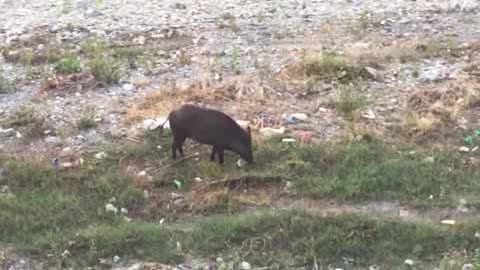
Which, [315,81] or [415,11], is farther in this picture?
[415,11]

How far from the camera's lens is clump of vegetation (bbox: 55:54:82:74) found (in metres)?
10.7

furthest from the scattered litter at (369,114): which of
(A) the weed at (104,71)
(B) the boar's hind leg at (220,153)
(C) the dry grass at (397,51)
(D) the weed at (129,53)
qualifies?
(D) the weed at (129,53)

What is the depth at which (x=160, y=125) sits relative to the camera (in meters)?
9.14

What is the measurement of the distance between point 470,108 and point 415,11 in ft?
11.6

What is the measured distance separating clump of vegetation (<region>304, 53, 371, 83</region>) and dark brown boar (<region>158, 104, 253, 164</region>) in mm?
1959

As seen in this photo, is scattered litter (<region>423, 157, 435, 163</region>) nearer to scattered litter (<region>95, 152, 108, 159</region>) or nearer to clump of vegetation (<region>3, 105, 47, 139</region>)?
scattered litter (<region>95, 152, 108, 159</region>)

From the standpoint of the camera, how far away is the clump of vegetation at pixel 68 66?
10688 millimetres

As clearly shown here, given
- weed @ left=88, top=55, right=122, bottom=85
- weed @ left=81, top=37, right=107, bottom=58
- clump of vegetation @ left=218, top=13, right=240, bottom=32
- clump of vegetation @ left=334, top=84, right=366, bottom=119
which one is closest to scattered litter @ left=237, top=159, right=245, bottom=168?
clump of vegetation @ left=334, top=84, right=366, bottom=119

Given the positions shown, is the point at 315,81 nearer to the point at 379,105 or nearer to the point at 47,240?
the point at 379,105

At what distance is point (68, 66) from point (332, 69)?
9.23ft

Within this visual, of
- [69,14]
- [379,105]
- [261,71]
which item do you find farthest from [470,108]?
[69,14]

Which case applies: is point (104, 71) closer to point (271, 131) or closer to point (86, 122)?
point (86, 122)

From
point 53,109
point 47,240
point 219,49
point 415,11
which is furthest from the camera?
point 415,11

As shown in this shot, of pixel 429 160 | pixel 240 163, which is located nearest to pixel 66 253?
pixel 240 163
